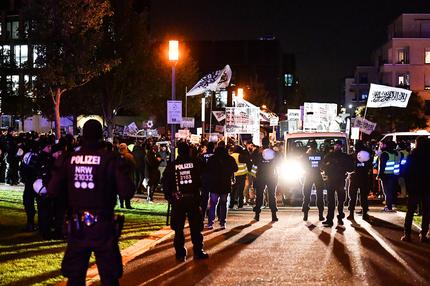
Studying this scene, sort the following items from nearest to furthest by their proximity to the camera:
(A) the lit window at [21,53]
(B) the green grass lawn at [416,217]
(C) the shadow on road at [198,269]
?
(C) the shadow on road at [198,269], (B) the green grass lawn at [416,217], (A) the lit window at [21,53]

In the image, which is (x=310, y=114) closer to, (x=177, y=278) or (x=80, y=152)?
(x=177, y=278)

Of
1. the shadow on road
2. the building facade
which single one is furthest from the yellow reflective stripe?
the building facade

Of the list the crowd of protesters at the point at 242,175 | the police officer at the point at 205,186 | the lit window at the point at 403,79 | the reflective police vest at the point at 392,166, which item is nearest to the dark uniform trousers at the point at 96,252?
the crowd of protesters at the point at 242,175

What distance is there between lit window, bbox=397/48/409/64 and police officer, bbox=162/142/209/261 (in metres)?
69.4

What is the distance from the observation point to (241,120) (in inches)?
1060

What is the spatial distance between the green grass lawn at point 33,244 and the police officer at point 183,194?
1647mm

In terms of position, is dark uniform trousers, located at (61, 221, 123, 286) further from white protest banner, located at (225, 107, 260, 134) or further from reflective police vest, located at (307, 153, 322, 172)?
white protest banner, located at (225, 107, 260, 134)

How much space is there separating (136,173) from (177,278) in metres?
11.8

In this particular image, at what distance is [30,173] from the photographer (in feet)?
42.1

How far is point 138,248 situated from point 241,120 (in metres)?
15.4

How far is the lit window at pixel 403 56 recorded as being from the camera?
250ft

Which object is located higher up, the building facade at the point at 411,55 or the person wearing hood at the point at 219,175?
the building facade at the point at 411,55

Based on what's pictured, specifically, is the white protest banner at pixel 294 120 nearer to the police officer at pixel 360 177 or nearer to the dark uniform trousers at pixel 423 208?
the police officer at pixel 360 177

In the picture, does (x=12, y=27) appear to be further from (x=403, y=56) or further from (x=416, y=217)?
(x=416, y=217)
